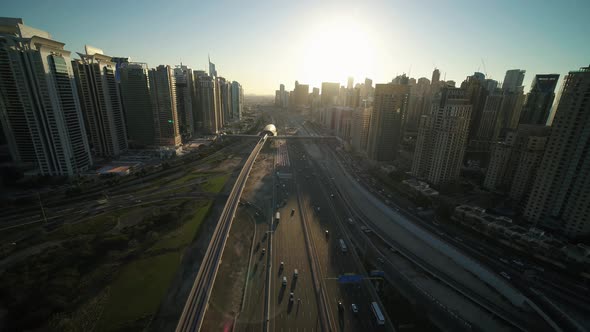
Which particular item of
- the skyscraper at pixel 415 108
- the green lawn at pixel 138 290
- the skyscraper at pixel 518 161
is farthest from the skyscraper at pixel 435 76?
the green lawn at pixel 138 290

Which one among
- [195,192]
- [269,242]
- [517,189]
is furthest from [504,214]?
[195,192]

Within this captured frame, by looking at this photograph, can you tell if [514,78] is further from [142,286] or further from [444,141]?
[142,286]

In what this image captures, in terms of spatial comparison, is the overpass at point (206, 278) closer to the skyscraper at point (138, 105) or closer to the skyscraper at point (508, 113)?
the skyscraper at point (138, 105)

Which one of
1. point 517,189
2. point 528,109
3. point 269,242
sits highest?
point 528,109

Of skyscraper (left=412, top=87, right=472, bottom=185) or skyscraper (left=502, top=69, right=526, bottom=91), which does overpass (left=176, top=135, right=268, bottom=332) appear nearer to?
skyscraper (left=412, top=87, right=472, bottom=185)

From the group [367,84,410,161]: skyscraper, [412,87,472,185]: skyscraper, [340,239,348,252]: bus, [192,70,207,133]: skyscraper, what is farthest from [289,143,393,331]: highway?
[192,70,207,133]: skyscraper

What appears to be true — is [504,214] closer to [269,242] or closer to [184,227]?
[269,242]
